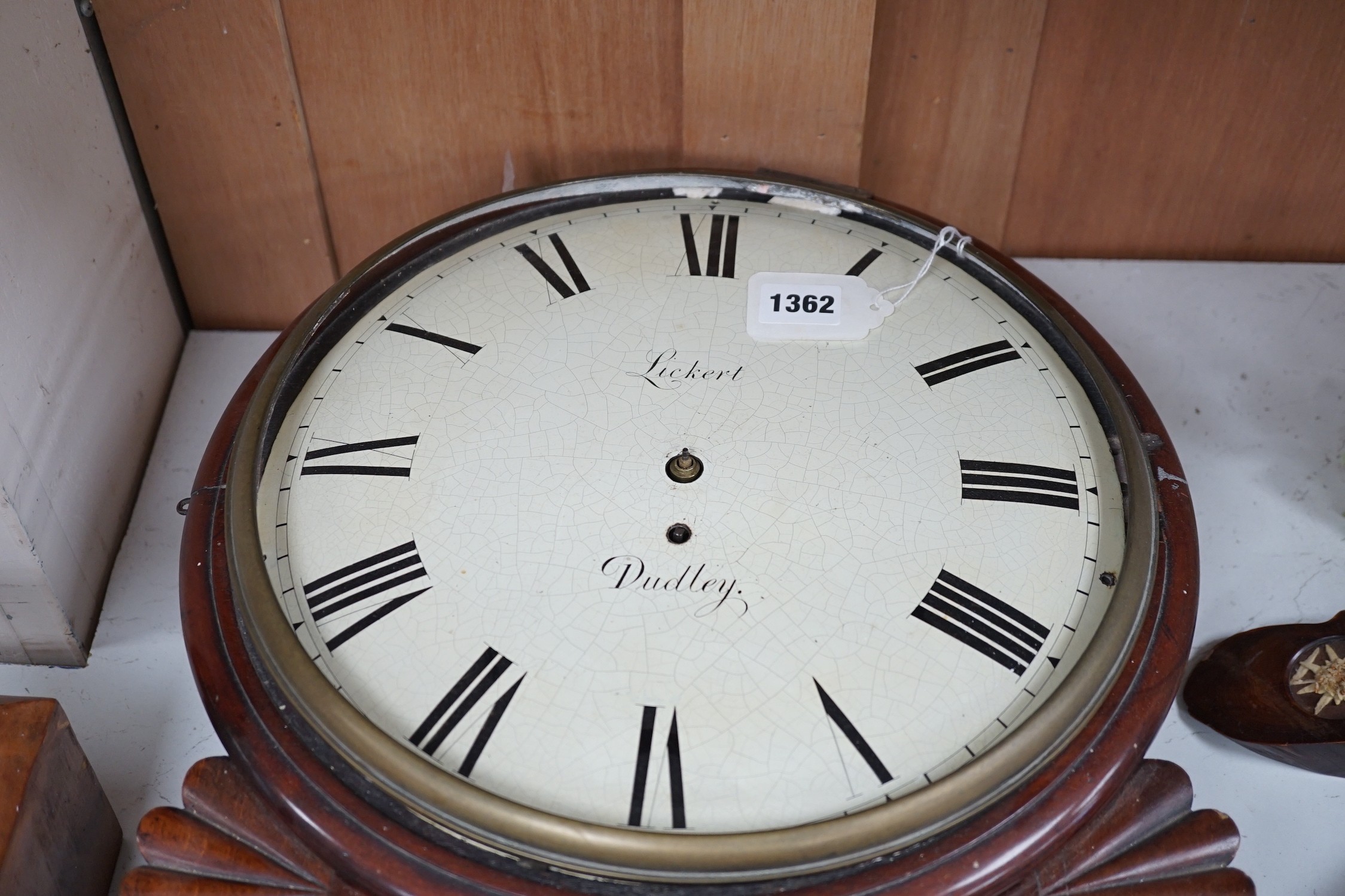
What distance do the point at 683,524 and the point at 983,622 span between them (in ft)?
0.86

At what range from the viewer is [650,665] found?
96 centimetres

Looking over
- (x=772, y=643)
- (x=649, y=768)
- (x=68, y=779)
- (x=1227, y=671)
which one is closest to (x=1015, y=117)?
(x=1227, y=671)

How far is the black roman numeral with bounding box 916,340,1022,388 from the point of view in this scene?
3.88ft

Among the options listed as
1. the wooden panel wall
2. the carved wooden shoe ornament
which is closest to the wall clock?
the carved wooden shoe ornament

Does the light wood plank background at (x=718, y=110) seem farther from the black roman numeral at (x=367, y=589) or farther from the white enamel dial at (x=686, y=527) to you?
the black roman numeral at (x=367, y=589)

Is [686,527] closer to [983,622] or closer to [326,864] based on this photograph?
[983,622]

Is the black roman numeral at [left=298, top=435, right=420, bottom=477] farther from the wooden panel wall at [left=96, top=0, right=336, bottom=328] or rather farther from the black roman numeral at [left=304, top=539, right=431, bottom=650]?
the wooden panel wall at [left=96, top=0, right=336, bottom=328]

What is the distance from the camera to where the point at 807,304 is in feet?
4.04

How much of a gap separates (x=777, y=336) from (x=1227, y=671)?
1.80 feet

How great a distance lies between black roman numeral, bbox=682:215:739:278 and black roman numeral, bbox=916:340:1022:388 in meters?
Result: 0.23

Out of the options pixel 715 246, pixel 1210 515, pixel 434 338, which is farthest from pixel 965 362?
pixel 434 338

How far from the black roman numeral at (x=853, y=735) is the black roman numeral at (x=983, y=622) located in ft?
0.37

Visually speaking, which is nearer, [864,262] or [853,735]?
[853,735]

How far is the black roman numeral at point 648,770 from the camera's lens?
884 mm
